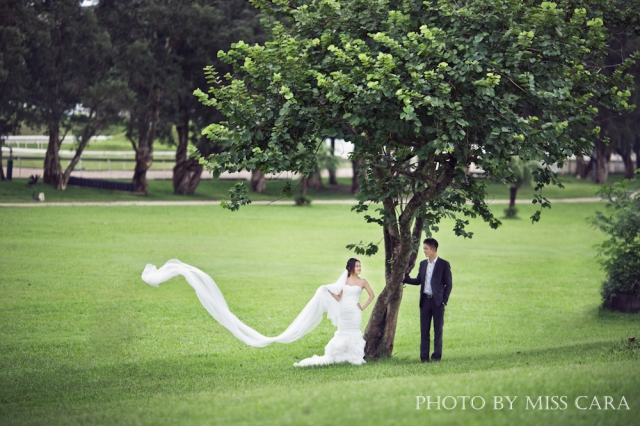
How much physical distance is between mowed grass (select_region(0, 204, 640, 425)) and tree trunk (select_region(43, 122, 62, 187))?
41.2 ft

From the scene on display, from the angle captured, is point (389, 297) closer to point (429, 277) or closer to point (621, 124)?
point (429, 277)

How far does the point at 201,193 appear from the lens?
65250 millimetres

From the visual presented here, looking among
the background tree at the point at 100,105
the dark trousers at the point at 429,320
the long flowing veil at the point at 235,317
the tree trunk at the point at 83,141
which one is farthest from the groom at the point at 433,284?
the tree trunk at the point at 83,141

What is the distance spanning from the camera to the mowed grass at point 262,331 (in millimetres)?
9531

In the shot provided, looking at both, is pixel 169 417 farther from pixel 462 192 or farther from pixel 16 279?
pixel 16 279

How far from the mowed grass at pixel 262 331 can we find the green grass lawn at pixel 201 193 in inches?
357

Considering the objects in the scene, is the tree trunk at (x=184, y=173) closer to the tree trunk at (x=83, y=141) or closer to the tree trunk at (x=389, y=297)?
the tree trunk at (x=83, y=141)

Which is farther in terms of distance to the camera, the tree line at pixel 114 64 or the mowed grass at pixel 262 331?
the tree line at pixel 114 64

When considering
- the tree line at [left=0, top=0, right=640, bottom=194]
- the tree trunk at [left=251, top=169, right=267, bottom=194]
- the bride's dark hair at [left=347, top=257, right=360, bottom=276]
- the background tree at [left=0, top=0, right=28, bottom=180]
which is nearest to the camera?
the bride's dark hair at [left=347, top=257, right=360, bottom=276]

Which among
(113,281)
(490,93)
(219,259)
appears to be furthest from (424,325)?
(219,259)

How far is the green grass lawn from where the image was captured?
52.3 meters

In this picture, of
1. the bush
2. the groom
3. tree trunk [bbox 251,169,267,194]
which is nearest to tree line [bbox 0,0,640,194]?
tree trunk [bbox 251,169,267,194]

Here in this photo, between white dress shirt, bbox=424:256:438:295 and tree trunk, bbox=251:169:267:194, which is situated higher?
tree trunk, bbox=251:169:267:194

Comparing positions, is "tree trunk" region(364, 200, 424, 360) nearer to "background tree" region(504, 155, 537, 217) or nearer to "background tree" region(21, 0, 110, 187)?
"background tree" region(504, 155, 537, 217)
